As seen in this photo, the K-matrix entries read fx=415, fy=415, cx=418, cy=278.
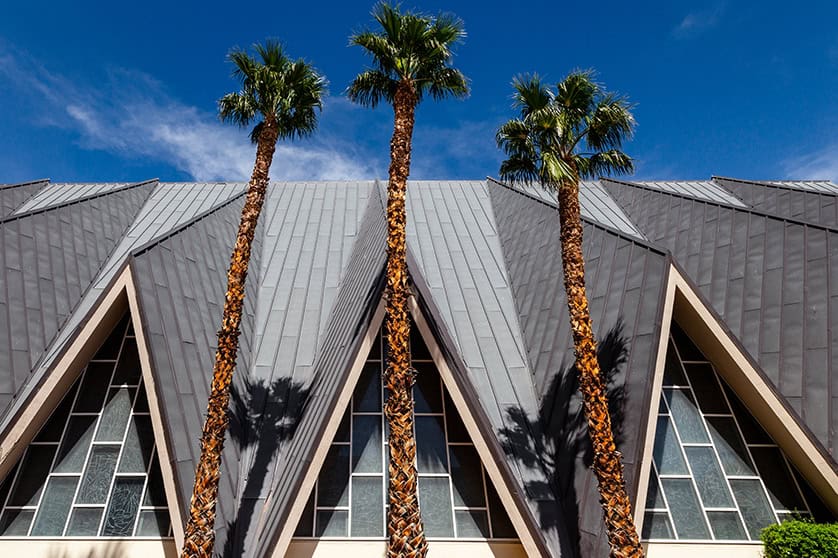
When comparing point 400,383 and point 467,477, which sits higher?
point 400,383

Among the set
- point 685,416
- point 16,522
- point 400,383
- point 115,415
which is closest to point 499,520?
point 400,383

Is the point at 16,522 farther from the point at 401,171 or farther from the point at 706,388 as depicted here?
the point at 706,388

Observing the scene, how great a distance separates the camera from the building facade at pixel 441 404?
8.81 metres

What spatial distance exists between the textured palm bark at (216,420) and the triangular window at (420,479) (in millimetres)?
2861

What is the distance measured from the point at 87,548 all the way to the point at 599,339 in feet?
41.5

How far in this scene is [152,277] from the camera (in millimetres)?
10969

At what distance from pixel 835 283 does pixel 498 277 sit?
9.00 metres

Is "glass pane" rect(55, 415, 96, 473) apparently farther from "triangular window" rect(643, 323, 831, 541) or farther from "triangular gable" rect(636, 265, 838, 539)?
"triangular window" rect(643, 323, 831, 541)

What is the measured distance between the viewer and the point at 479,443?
8992 mm

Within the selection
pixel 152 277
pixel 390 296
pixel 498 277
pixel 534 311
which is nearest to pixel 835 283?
pixel 534 311

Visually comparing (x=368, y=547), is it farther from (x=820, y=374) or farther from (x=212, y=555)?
(x=820, y=374)

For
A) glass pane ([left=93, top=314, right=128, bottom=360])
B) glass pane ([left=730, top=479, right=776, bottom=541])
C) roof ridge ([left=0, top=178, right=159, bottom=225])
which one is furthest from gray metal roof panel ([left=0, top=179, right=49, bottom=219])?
glass pane ([left=730, top=479, right=776, bottom=541])

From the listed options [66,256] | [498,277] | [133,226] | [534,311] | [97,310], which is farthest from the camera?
[133,226]

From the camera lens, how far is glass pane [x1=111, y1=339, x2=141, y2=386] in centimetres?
1093
